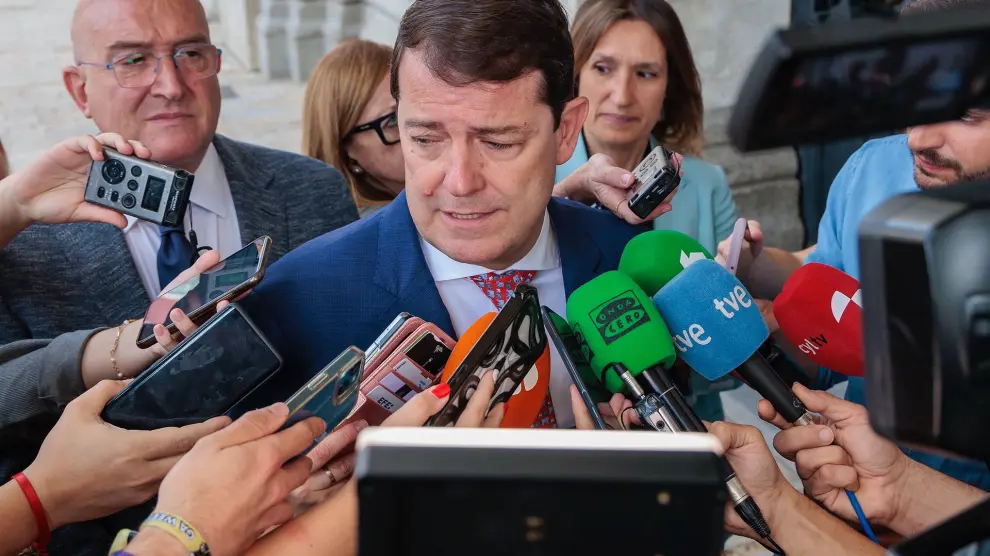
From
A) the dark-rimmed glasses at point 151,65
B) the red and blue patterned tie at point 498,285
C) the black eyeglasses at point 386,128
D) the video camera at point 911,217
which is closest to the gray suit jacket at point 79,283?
the dark-rimmed glasses at point 151,65

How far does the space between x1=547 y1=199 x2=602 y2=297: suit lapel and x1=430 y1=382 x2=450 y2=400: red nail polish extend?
0.63 metres

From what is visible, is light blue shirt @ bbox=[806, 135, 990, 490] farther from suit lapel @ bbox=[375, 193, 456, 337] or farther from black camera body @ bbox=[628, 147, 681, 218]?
suit lapel @ bbox=[375, 193, 456, 337]

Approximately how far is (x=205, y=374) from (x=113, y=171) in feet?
2.08

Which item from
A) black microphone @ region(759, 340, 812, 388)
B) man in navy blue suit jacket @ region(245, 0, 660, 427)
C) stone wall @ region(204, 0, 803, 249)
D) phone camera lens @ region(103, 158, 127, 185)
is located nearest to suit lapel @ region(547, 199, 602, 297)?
man in navy blue suit jacket @ region(245, 0, 660, 427)

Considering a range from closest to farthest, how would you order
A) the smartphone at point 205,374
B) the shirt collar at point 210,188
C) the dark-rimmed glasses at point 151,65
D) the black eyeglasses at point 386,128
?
1. the smartphone at point 205,374
2. the dark-rimmed glasses at point 151,65
3. the shirt collar at point 210,188
4. the black eyeglasses at point 386,128

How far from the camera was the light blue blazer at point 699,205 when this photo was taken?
2508 mm

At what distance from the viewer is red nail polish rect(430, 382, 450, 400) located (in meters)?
1.17

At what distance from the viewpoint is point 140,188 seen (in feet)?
5.73

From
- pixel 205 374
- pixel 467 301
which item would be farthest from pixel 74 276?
pixel 467 301

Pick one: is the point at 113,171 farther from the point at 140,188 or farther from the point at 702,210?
the point at 702,210

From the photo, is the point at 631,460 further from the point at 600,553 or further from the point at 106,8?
the point at 106,8

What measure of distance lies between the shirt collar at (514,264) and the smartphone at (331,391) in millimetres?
451

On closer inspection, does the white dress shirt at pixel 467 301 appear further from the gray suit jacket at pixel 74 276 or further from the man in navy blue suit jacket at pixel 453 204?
the gray suit jacket at pixel 74 276

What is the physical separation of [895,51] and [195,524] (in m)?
0.92
